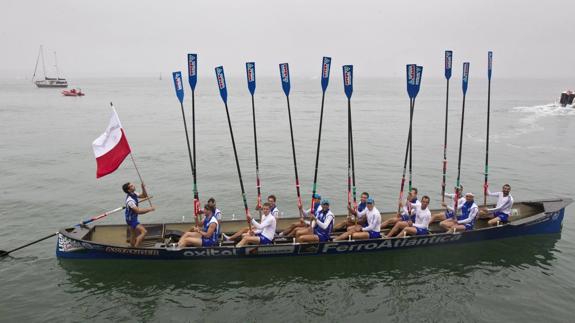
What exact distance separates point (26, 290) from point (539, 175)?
2851 centimetres

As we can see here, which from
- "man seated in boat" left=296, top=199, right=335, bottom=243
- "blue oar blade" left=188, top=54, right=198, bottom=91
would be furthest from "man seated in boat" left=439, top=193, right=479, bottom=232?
"blue oar blade" left=188, top=54, right=198, bottom=91

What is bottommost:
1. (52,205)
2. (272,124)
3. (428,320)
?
(428,320)

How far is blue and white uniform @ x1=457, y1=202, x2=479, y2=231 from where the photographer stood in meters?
15.3

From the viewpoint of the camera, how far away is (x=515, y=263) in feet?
49.6

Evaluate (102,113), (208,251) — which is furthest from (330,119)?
(208,251)

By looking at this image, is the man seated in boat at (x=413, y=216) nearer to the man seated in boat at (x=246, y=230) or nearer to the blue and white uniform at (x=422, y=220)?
the blue and white uniform at (x=422, y=220)

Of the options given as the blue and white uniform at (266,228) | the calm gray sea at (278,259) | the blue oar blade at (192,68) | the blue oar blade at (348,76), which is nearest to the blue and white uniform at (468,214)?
the calm gray sea at (278,259)

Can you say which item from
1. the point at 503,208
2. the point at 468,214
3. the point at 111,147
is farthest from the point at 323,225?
the point at 111,147

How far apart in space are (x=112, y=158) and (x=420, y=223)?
35.2 ft

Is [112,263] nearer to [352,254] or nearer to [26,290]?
[26,290]

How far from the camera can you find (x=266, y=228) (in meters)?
14.0

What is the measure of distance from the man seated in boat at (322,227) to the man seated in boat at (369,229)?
1.86 feet

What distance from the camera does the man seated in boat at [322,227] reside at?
1416 cm

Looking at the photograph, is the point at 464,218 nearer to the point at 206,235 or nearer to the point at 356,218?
the point at 356,218
